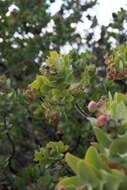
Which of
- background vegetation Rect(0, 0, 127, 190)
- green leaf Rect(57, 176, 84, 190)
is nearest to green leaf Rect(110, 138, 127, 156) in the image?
green leaf Rect(57, 176, 84, 190)

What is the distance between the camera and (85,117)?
2020mm

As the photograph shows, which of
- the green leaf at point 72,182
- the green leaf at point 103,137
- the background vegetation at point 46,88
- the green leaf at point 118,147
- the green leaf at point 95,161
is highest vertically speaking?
the background vegetation at point 46,88

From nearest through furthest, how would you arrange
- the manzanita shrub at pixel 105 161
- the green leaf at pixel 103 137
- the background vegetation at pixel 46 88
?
1. the manzanita shrub at pixel 105 161
2. the green leaf at pixel 103 137
3. the background vegetation at pixel 46 88

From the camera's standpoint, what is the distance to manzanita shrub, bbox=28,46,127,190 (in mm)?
1291

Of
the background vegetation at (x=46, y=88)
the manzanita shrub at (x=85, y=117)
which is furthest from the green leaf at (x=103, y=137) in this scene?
the background vegetation at (x=46, y=88)

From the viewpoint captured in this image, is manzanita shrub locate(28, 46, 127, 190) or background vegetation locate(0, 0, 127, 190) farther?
background vegetation locate(0, 0, 127, 190)

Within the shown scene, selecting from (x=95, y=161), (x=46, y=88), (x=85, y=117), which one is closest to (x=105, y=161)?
(x=95, y=161)

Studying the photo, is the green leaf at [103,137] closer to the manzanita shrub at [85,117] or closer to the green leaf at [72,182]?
the manzanita shrub at [85,117]

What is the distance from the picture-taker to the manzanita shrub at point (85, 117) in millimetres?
1291

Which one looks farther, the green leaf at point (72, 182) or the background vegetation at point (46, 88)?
the background vegetation at point (46, 88)

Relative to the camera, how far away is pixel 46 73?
2471 mm

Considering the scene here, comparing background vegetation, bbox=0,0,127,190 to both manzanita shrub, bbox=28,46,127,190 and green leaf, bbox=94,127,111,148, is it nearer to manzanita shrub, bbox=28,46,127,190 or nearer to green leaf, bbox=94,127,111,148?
manzanita shrub, bbox=28,46,127,190

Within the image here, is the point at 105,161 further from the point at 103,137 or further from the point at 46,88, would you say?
the point at 46,88

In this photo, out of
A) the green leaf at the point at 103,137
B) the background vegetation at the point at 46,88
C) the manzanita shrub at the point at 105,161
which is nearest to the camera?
the manzanita shrub at the point at 105,161
